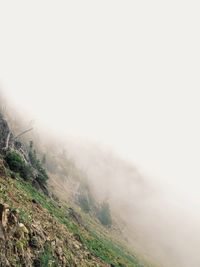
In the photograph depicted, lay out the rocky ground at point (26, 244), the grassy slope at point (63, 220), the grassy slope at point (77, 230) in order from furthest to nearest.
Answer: the grassy slope at point (77, 230)
the grassy slope at point (63, 220)
the rocky ground at point (26, 244)

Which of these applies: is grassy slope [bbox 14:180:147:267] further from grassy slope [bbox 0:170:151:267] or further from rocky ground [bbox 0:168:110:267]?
rocky ground [bbox 0:168:110:267]

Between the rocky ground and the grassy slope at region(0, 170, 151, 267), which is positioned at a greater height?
the rocky ground

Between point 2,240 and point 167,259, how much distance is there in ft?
545

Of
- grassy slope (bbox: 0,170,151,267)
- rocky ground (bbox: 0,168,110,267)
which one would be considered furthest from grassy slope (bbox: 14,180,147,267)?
rocky ground (bbox: 0,168,110,267)

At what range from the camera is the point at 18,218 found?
63.8 ft

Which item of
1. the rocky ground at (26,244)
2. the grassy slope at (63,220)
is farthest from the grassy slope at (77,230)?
the rocky ground at (26,244)

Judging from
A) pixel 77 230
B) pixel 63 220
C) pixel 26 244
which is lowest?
pixel 77 230

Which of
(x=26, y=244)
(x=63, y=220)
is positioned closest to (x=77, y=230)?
(x=63, y=220)

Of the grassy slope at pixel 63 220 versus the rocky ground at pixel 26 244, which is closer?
the rocky ground at pixel 26 244

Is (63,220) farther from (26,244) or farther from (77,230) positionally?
(26,244)

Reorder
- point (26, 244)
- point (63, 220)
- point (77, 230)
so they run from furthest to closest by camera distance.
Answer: point (77, 230) → point (63, 220) → point (26, 244)

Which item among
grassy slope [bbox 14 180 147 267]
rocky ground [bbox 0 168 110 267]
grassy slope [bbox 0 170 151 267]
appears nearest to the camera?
rocky ground [bbox 0 168 110 267]

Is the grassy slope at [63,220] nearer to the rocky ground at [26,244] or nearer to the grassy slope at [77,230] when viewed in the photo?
the grassy slope at [77,230]

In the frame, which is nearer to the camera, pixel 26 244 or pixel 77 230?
pixel 26 244
